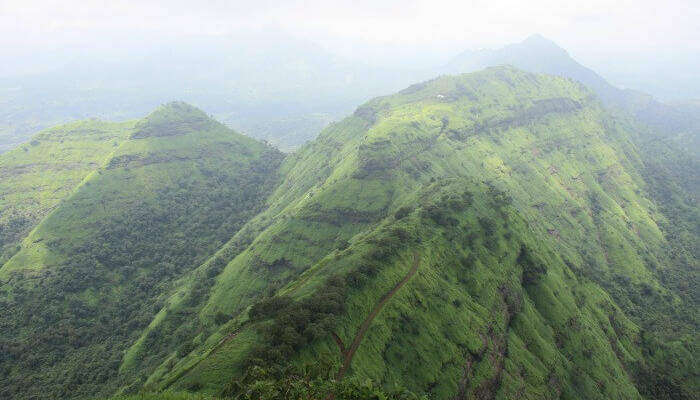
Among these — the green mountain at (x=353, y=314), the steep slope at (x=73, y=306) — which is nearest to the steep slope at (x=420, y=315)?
the green mountain at (x=353, y=314)

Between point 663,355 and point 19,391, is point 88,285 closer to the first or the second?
point 19,391

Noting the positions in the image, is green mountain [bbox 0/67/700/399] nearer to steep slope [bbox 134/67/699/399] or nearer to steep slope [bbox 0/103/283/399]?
steep slope [bbox 134/67/699/399]

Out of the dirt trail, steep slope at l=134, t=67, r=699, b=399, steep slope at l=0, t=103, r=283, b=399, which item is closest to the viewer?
the dirt trail

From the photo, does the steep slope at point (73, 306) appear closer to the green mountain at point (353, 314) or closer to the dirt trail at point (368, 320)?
the green mountain at point (353, 314)

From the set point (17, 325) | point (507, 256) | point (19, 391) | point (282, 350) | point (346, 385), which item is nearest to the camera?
point (346, 385)

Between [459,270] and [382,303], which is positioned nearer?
[382,303]

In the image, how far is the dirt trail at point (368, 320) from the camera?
74.5 meters

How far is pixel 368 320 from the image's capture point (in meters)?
85.6

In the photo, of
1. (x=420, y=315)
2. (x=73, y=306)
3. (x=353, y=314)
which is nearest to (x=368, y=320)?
(x=353, y=314)

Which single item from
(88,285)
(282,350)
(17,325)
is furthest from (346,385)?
(88,285)

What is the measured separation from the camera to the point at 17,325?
140375 millimetres

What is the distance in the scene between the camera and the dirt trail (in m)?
74.5

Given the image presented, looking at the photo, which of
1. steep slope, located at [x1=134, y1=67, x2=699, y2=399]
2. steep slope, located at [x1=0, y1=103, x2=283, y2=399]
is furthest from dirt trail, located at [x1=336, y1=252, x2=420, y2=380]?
steep slope, located at [x1=0, y1=103, x2=283, y2=399]

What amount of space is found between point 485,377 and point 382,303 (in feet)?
95.5
